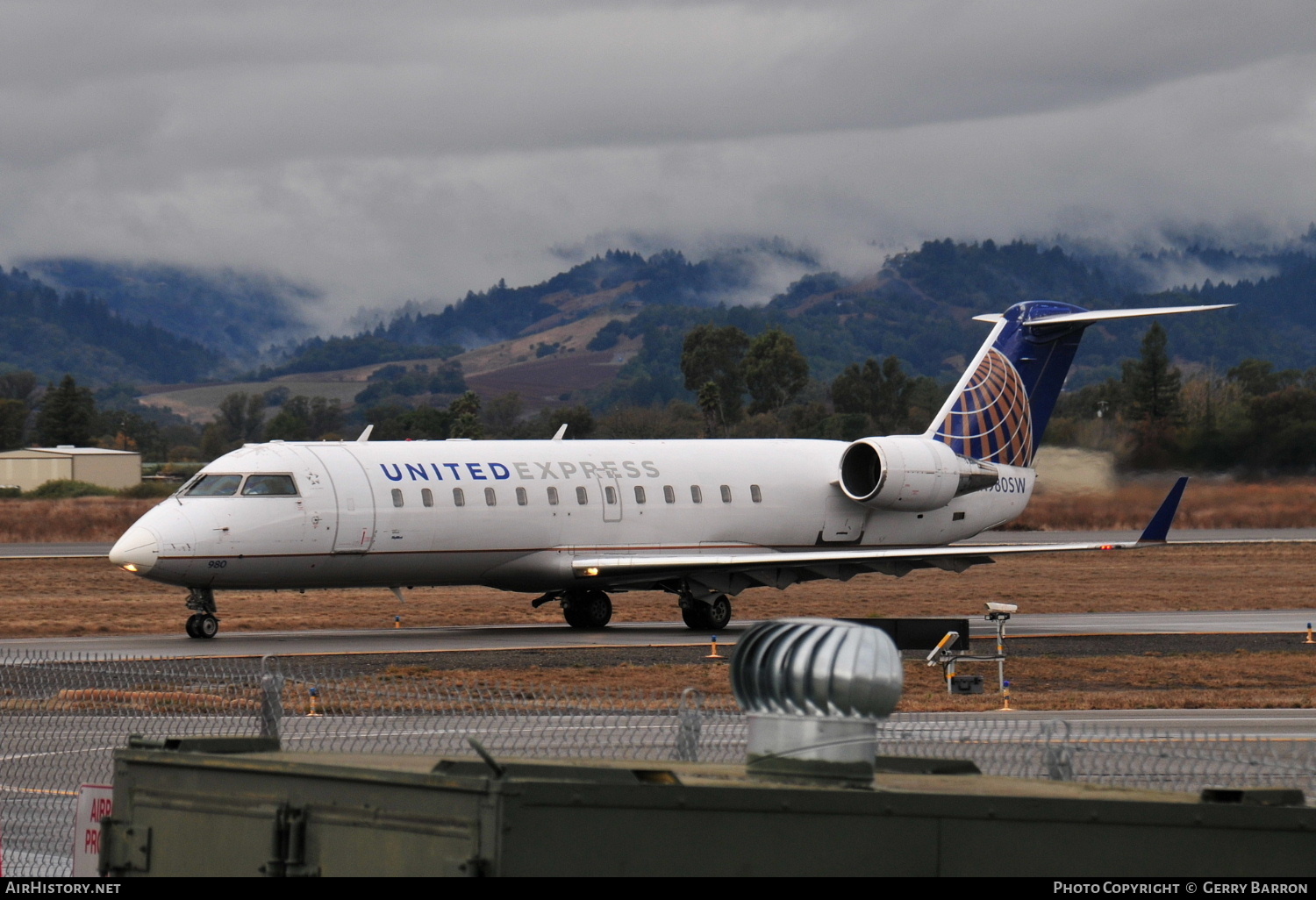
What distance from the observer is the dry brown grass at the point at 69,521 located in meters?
62.1

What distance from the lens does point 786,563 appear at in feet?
96.1

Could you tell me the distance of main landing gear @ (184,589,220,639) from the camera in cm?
2703

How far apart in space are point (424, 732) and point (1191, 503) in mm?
34508

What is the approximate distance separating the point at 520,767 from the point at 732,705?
41.3ft

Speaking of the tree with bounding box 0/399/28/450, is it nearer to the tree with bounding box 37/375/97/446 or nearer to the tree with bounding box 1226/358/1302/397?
the tree with bounding box 37/375/97/446

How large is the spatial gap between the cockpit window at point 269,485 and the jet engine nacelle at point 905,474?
10568 mm

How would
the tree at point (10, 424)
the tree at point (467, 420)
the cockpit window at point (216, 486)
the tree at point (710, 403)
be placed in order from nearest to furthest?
1. the cockpit window at point (216, 486)
2. the tree at point (710, 403)
3. the tree at point (467, 420)
4. the tree at point (10, 424)

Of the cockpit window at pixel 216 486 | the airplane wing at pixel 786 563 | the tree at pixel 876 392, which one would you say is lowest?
the airplane wing at pixel 786 563

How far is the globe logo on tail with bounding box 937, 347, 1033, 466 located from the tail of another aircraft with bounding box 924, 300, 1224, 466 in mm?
17

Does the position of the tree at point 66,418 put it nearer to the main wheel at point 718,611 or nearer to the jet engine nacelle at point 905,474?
the jet engine nacelle at point 905,474

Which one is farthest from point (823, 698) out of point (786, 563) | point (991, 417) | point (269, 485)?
point (991, 417)

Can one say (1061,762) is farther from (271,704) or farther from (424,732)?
(424,732)

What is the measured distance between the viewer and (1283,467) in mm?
43750

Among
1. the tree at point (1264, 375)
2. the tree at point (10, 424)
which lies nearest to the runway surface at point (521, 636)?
the tree at point (1264, 375)
